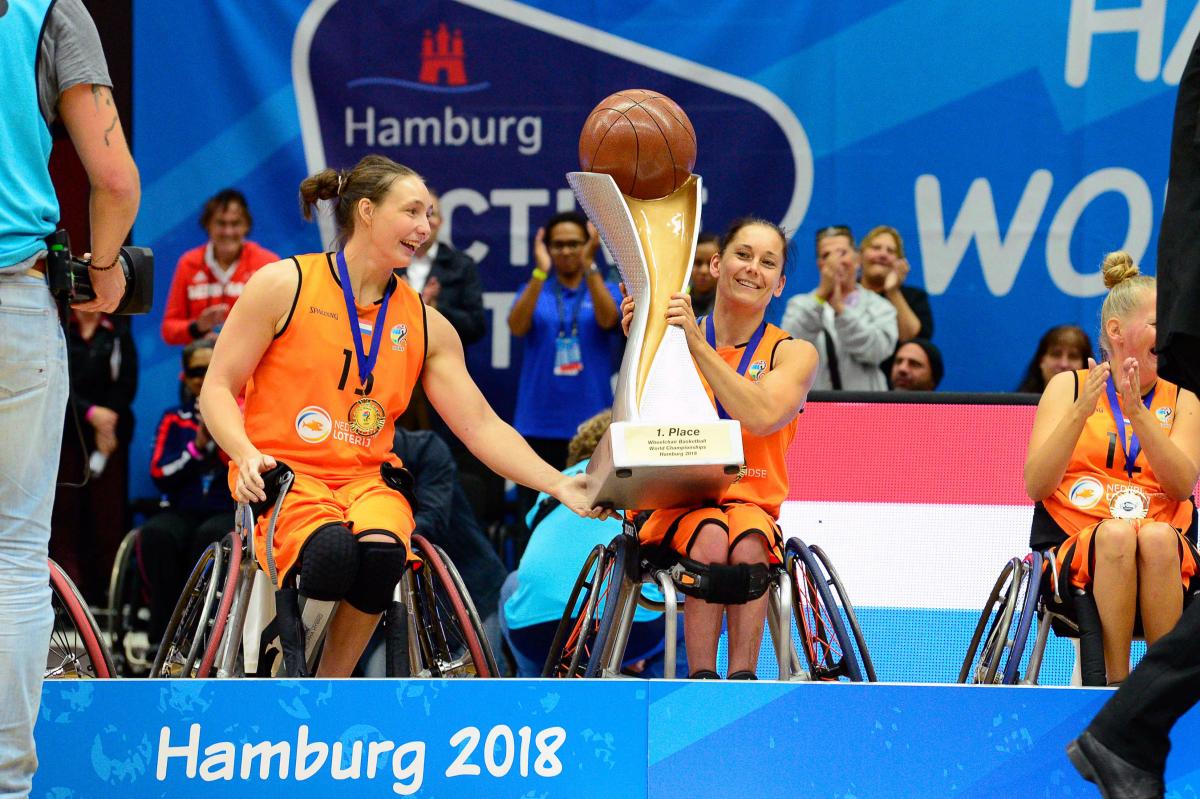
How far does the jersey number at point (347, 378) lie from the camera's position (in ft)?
12.2

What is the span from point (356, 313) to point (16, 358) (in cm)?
130

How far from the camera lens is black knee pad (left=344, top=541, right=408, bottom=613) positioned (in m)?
3.51

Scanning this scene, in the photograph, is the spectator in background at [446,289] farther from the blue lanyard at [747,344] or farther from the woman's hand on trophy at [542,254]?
the blue lanyard at [747,344]

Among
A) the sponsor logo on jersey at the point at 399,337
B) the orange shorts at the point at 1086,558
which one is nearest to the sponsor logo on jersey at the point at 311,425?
the sponsor logo on jersey at the point at 399,337

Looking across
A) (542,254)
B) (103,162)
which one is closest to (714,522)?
(103,162)

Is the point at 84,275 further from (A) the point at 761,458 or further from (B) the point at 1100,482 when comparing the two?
(B) the point at 1100,482

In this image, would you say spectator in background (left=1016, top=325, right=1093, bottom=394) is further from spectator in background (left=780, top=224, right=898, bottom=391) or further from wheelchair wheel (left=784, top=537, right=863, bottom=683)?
wheelchair wheel (left=784, top=537, right=863, bottom=683)

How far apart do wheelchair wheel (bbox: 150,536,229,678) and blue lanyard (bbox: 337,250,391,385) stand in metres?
0.54

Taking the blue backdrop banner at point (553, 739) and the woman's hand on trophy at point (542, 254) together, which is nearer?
the blue backdrop banner at point (553, 739)

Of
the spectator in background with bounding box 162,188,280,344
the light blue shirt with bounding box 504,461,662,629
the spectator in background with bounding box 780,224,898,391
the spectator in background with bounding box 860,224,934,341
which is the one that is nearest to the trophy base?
the light blue shirt with bounding box 504,461,662,629

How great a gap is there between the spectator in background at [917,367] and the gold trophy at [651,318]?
2354mm

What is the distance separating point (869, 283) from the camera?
6.18 m

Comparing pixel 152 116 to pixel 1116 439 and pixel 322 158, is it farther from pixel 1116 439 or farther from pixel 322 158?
pixel 1116 439

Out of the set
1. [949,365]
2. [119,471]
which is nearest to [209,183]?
[119,471]
